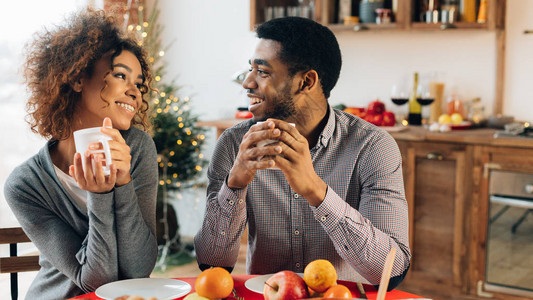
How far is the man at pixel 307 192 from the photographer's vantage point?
1.42 metres

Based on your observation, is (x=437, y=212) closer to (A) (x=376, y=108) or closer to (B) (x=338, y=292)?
(A) (x=376, y=108)

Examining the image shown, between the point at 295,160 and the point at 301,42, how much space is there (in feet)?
1.36

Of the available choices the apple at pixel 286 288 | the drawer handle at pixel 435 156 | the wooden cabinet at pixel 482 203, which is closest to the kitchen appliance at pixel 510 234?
the wooden cabinet at pixel 482 203

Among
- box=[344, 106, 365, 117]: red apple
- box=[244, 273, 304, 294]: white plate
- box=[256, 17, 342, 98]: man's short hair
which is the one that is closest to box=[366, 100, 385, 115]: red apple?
box=[344, 106, 365, 117]: red apple

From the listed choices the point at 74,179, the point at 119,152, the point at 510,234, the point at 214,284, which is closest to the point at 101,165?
Result: the point at 119,152

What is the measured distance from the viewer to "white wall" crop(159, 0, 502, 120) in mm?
3449

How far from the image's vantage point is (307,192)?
1375 millimetres

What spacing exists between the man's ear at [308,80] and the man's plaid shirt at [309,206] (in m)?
0.12

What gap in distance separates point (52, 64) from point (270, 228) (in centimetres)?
73

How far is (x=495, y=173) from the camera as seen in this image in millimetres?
2908

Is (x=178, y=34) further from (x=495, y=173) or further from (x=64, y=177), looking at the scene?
(x=64, y=177)

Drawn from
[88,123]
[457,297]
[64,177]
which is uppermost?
[88,123]

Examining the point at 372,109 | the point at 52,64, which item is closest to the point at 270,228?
the point at 52,64

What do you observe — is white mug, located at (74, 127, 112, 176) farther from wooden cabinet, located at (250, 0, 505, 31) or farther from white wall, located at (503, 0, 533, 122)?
white wall, located at (503, 0, 533, 122)
